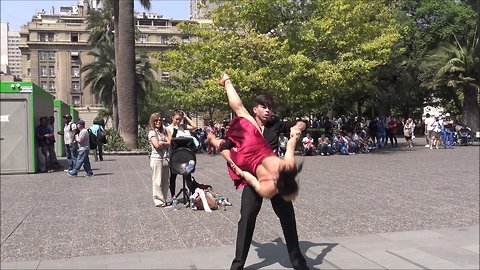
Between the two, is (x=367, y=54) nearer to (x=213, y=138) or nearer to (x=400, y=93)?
(x=400, y=93)

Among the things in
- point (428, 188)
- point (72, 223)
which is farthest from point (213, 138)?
point (428, 188)

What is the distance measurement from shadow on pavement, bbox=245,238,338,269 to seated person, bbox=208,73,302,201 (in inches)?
42.3

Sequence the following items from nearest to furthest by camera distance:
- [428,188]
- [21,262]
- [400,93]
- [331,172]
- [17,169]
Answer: [21,262]
[428,188]
[331,172]
[17,169]
[400,93]

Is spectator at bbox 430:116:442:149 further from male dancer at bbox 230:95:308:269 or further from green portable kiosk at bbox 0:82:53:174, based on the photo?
male dancer at bbox 230:95:308:269

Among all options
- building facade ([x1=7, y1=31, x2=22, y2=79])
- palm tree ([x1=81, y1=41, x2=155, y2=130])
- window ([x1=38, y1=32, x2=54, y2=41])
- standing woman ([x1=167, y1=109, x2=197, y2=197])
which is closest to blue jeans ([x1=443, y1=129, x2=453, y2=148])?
standing woman ([x1=167, y1=109, x2=197, y2=197])

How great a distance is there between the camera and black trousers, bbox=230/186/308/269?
4.59 metres

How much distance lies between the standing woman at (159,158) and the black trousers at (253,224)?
3915 millimetres

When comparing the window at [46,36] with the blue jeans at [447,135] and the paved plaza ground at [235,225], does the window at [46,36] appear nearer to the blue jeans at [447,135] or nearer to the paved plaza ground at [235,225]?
the blue jeans at [447,135]

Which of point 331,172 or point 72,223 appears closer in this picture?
point 72,223

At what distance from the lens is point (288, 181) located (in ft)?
12.5

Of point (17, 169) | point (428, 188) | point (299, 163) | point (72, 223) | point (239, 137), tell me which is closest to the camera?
point (299, 163)

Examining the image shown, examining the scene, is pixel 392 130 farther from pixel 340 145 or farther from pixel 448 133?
pixel 340 145

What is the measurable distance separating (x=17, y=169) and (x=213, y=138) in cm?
1164

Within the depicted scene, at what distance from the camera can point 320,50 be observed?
861 inches
